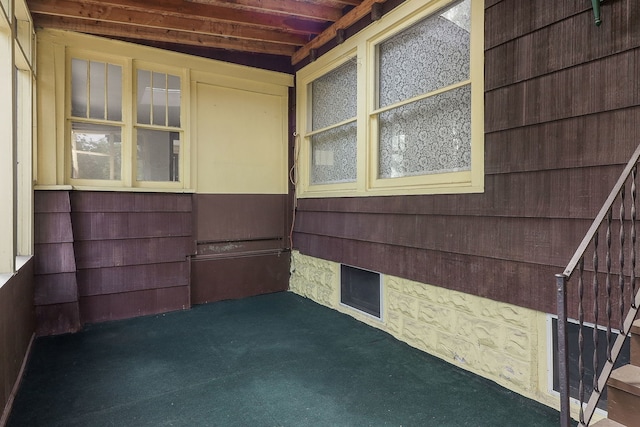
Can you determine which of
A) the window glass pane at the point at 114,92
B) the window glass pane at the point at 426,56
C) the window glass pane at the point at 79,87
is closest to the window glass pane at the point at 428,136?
the window glass pane at the point at 426,56

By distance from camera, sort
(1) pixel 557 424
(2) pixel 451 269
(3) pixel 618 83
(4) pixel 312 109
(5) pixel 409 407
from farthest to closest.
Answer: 1. (4) pixel 312 109
2. (2) pixel 451 269
3. (5) pixel 409 407
4. (1) pixel 557 424
5. (3) pixel 618 83

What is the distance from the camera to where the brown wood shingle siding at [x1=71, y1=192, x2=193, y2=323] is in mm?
3520

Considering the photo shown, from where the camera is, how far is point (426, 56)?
2.85m

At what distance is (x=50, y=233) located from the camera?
3234 millimetres

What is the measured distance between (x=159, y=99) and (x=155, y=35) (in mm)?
609

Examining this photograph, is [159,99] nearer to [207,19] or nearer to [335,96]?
[207,19]

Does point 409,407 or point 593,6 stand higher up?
point 593,6

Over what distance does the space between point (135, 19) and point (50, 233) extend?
206 centimetres

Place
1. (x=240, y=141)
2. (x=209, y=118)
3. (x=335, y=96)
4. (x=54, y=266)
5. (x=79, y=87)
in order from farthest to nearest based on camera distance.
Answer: (x=240, y=141) < (x=209, y=118) < (x=335, y=96) < (x=79, y=87) < (x=54, y=266)

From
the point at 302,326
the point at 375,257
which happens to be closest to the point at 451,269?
the point at 375,257

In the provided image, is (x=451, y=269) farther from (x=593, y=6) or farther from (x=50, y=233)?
(x=50, y=233)

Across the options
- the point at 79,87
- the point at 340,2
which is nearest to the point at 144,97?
the point at 79,87

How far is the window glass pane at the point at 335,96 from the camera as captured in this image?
3.70 meters

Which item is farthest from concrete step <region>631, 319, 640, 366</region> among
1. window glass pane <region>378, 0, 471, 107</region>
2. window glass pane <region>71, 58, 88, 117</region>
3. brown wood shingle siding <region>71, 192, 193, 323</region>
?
window glass pane <region>71, 58, 88, 117</region>
